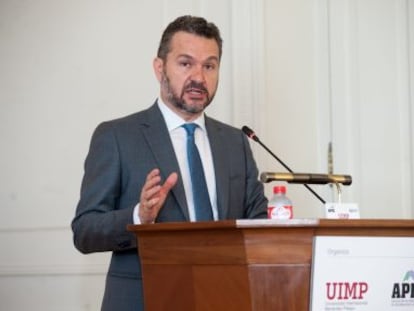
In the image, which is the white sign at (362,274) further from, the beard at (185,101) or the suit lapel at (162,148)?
the beard at (185,101)

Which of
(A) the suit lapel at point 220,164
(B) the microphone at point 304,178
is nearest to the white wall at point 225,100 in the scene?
(A) the suit lapel at point 220,164

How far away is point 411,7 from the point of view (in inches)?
162

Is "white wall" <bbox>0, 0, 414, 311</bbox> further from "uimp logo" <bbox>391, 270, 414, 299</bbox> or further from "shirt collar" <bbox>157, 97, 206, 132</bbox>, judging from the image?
"uimp logo" <bbox>391, 270, 414, 299</bbox>

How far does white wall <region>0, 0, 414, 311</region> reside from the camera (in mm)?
3908

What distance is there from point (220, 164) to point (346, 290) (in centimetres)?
94

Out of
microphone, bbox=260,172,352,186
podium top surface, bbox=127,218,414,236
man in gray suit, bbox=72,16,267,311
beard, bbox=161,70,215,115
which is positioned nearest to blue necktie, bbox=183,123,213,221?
man in gray suit, bbox=72,16,267,311

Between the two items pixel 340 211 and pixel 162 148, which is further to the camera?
pixel 162 148

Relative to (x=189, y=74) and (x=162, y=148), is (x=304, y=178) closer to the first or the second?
(x=162, y=148)

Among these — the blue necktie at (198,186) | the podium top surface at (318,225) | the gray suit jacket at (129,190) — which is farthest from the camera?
the blue necktie at (198,186)

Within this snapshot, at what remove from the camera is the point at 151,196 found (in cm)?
190

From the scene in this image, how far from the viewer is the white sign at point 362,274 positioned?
165cm

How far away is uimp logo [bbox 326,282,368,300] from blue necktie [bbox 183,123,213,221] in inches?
29.7

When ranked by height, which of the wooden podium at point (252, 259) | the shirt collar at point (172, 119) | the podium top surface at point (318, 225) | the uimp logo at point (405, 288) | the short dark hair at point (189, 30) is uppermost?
the short dark hair at point (189, 30)

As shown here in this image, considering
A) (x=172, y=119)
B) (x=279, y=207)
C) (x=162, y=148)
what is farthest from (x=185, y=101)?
(x=279, y=207)
